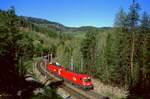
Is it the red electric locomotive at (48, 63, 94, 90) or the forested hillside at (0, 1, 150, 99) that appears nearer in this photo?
the forested hillside at (0, 1, 150, 99)

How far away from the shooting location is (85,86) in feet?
152

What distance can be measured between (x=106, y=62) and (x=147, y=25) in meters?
14.4

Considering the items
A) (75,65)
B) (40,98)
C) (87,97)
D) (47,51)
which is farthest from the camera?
Answer: (47,51)

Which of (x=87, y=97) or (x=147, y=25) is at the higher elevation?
(x=147, y=25)

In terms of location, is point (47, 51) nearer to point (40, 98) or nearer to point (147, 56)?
point (147, 56)

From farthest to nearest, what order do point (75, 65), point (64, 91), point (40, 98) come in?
point (75, 65) < point (64, 91) < point (40, 98)

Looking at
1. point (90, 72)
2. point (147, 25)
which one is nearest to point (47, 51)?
point (90, 72)

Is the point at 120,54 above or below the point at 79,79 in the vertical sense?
above

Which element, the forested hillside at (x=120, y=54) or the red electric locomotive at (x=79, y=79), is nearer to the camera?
the forested hillside at (x=120, y=54)

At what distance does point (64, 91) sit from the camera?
45.4 metres

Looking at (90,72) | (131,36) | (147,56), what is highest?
(131,36)

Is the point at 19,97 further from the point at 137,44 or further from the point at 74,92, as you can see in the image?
the point at 137,44

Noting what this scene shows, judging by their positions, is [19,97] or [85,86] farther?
[85,86]

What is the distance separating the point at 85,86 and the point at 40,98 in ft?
52.3
